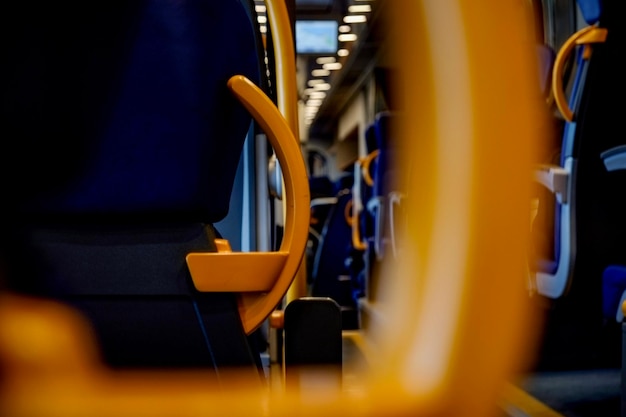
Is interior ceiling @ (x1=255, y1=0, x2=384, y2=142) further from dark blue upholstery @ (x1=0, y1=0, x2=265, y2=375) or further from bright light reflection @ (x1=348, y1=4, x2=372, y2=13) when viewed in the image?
dark blue upholstery @ (x1=0, y1=0, x2=265, y2=375)

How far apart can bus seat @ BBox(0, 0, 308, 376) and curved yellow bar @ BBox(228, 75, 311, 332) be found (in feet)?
0.08

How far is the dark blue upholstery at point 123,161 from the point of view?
803mm

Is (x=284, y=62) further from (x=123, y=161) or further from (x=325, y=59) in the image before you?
(x=325, y=59)

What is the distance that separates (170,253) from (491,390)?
1.75 feet

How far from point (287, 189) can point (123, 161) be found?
22 cm

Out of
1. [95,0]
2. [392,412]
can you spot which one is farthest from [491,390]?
[95,0]

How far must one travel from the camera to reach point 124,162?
2.68 ft

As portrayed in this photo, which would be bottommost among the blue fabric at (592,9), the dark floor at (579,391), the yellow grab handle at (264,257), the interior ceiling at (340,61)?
the dark floor at (579,391)

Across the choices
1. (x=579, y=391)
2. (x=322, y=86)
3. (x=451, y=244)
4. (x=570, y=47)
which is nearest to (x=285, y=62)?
(x=570, y=47)

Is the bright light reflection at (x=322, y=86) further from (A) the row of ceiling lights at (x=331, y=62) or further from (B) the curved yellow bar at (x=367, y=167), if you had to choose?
(B) the curved yellow bar at (x=367, y=167)

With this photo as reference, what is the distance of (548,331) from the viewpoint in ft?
9.43

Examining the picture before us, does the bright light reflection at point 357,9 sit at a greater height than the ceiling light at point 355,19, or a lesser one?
lesser

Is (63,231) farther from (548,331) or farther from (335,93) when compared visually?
(335,93)

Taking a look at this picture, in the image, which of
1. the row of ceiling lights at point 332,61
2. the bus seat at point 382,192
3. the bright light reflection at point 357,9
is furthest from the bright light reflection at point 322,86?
the bus seat at point 382,192
